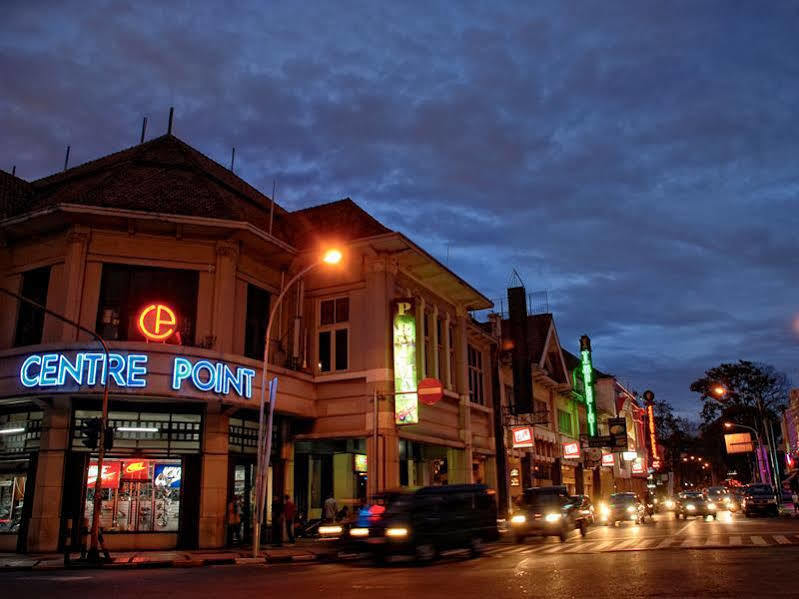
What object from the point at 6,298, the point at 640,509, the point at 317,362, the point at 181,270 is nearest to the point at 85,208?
the point at 181,270

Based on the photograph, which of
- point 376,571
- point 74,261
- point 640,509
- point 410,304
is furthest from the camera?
point 640,509

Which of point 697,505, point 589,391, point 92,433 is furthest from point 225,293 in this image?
point 589,391

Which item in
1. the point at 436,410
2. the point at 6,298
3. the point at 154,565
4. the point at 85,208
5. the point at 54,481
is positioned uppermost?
the point at 85,208

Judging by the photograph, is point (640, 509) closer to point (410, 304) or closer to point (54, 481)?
point (410, 304)

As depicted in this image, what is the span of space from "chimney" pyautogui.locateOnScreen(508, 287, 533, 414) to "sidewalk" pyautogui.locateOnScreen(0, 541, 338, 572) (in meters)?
22.3

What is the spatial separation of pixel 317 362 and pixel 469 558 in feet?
42.7

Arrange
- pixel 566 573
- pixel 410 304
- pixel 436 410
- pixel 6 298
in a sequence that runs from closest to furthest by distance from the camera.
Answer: pixel 566 573, pixel 6 298, pixel 410 304, pixel 436 410

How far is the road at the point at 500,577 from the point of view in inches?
460

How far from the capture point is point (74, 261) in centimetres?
2548

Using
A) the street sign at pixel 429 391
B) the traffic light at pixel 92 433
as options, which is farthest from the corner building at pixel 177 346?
the traffic light at pixel 92 433

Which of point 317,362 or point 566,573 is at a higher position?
point 317,362

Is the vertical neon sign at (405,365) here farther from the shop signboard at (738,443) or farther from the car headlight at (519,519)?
the shop signboard at (738,443)

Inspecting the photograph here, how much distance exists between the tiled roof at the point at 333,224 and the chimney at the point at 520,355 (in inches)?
600

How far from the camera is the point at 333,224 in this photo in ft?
110
